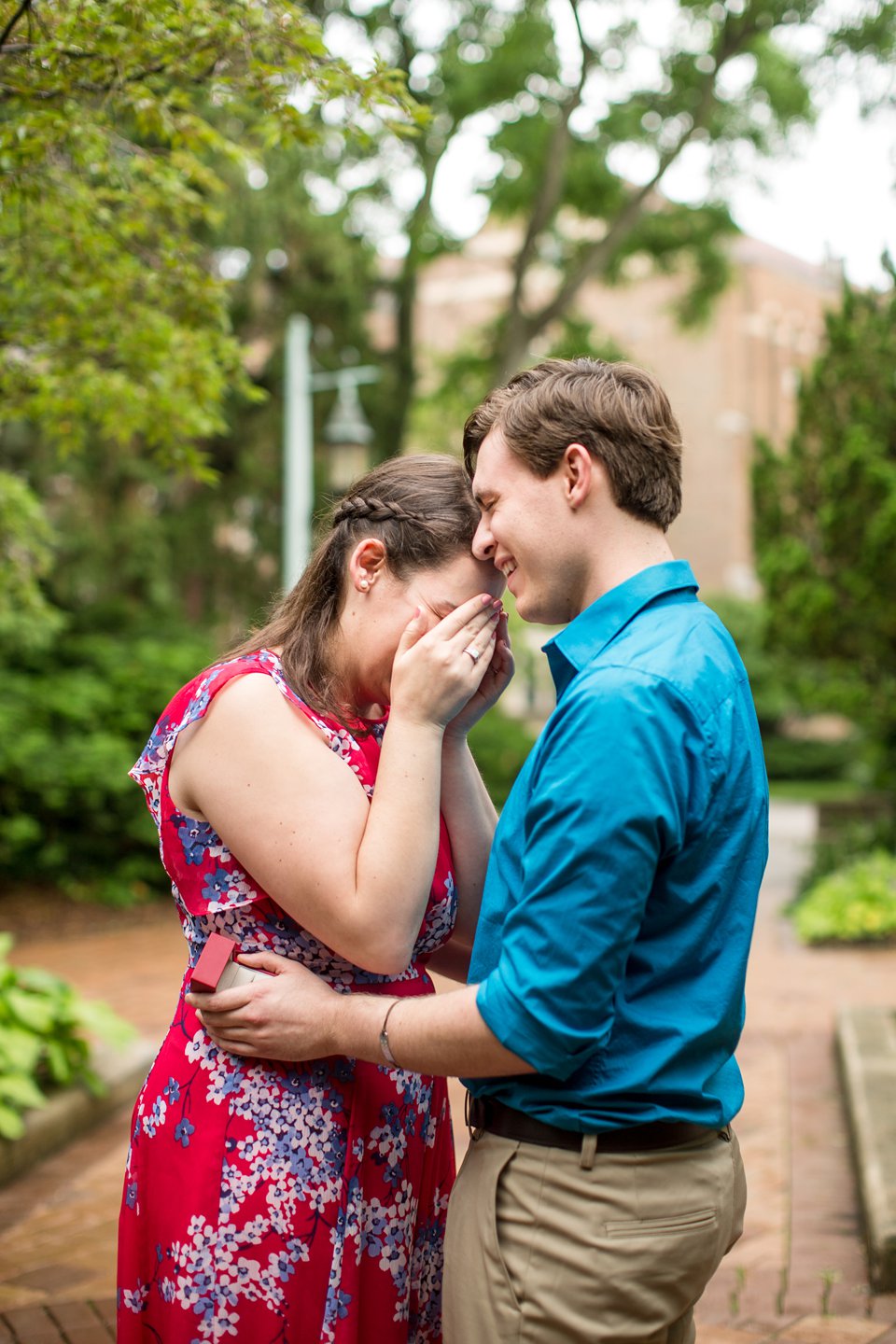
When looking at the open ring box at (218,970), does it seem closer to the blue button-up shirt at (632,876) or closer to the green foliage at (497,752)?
the blue button-up shirt at (632,876)

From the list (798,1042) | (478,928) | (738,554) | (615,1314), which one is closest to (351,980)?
(478,928)

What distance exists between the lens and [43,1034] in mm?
5637

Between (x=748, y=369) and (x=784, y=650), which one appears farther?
(x=748, y=369)

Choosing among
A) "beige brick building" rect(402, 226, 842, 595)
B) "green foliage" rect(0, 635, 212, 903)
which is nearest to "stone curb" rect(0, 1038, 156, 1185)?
"green foliage" rect(0, 635, 212, 903)

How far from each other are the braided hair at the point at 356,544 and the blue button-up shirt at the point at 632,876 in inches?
14.8

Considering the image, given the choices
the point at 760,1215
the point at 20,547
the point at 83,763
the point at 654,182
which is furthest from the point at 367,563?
the point at 654,182

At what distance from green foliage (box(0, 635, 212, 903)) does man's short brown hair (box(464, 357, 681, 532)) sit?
9655 millimetres

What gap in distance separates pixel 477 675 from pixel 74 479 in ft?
38.6

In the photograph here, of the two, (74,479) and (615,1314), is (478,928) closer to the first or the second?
(615,1314)

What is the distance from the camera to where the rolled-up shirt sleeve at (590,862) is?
5.20ft

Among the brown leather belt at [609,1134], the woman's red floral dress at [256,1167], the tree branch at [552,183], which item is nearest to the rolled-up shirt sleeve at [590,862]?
the brown leather belt at [609,1134]

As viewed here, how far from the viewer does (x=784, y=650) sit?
12.9 metres

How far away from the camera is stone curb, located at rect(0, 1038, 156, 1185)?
5.14 m

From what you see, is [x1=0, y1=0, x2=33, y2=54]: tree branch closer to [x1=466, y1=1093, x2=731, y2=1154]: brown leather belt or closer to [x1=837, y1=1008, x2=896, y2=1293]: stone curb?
[x1=466, y1=1093, x2=731, y2=1154]: brown leather belt
